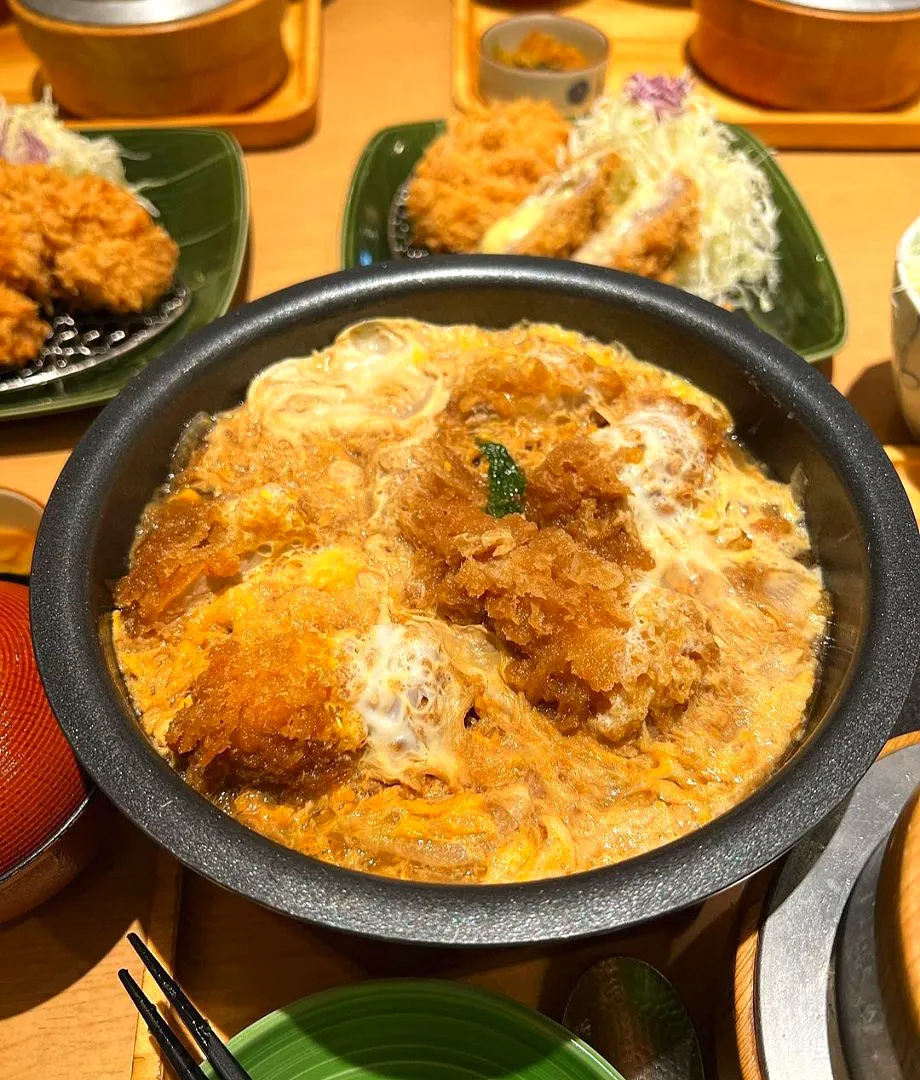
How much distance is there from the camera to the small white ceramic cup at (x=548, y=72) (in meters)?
2.88

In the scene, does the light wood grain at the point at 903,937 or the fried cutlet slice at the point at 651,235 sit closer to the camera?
the light wood grain at the point at 903,937

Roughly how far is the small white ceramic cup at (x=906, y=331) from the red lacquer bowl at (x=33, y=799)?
1.89 meters

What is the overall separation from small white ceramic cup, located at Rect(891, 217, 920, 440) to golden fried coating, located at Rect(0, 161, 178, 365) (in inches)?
74.4

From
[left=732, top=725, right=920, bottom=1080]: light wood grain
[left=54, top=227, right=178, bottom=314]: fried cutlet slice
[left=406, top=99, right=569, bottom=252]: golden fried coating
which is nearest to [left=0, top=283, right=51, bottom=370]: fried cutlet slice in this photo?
[left=54, top=227, right=178, bottom=314]: fried cutlet slice

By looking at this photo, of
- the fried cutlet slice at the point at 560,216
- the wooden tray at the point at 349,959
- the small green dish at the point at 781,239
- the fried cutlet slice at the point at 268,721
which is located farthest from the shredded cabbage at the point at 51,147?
the wooden tray at the point at 349,959

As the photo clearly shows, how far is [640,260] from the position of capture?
7.58 ft

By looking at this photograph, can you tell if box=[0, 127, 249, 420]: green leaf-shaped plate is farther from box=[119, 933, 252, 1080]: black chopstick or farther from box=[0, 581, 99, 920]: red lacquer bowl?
box=[119, 933, 252, 1080]: black chopstick

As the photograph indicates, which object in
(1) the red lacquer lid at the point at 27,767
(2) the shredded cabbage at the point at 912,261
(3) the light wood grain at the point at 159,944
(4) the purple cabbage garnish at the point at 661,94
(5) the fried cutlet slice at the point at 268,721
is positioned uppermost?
(4) the purple cabbage garnish at the point at 661,94

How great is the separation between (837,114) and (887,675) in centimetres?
269

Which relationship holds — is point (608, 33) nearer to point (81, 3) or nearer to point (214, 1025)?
point (81, 3)

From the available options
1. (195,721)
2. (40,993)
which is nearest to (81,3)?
(195,721)

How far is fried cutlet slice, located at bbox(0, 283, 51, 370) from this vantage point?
6.64 ft

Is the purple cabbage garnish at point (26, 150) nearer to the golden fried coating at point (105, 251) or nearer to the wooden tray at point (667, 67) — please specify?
the golden fried coating at point (105, 251)

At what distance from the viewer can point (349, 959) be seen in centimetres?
131
